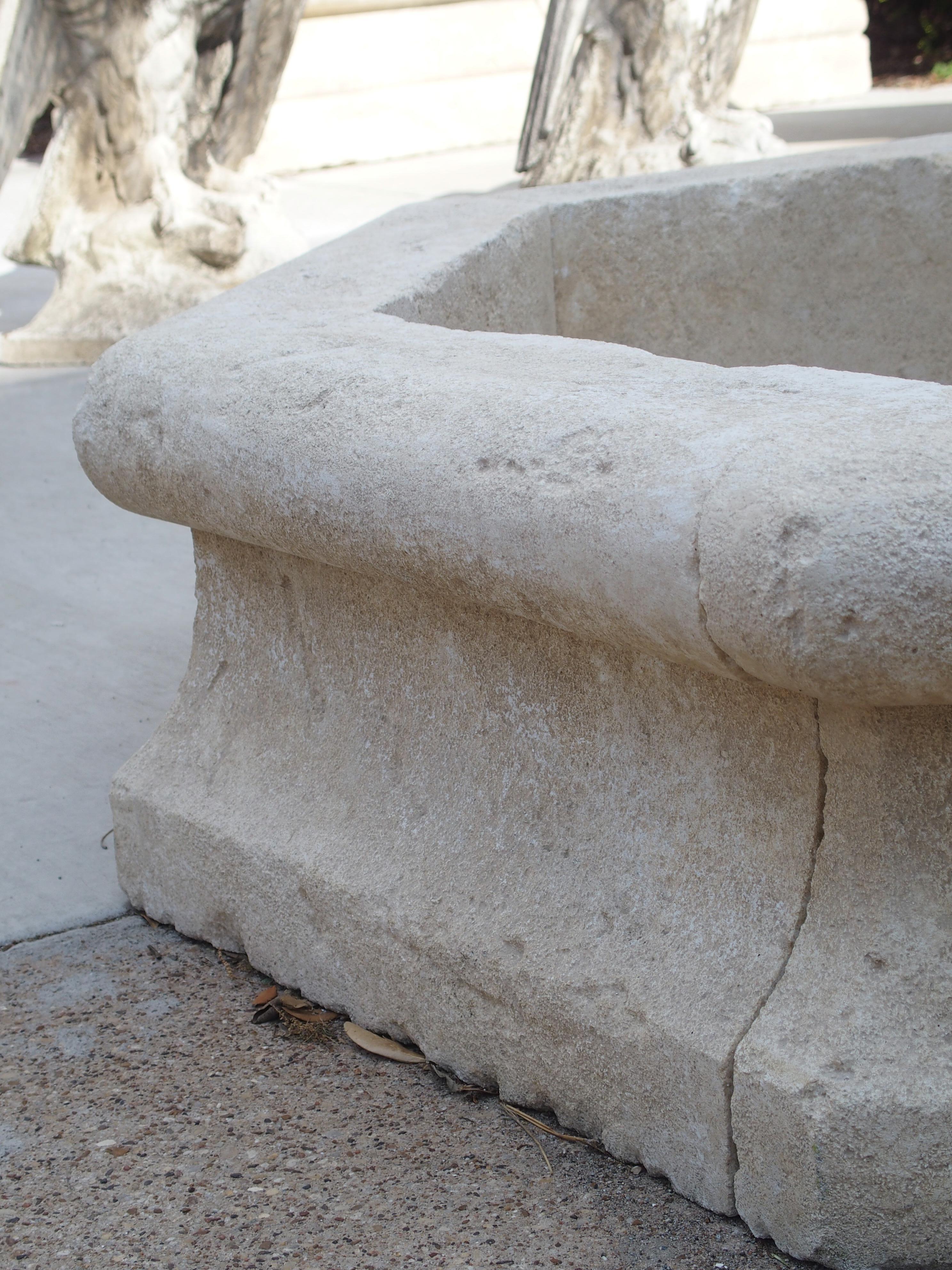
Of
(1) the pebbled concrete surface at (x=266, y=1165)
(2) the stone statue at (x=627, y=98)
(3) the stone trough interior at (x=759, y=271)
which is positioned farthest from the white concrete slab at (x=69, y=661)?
(2) the stone statue at (x=627, y=98)

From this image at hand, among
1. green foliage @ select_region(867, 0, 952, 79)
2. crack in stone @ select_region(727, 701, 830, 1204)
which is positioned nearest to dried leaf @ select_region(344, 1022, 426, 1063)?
crack in stone @ select_region(727, 701, 830, 1204)

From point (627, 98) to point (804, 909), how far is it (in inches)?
204

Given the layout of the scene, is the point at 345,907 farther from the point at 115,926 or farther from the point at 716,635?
the point at 716,635

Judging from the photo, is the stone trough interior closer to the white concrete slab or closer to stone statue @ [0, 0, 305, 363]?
the white concrete slab

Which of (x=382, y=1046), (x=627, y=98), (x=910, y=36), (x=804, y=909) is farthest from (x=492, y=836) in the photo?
(x=910, y=36)

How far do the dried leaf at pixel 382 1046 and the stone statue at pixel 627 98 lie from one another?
184 inches

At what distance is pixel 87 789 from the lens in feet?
8.56

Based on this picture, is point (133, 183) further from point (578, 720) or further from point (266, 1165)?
point (266, 1165)

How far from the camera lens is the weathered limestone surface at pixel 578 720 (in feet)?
4.27

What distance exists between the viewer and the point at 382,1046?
1854mm

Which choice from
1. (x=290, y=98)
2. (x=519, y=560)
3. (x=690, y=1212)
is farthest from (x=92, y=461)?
(x=290, y=98)

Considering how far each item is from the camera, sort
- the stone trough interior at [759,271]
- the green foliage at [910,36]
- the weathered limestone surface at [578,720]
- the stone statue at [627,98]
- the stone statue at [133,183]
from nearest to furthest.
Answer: the weathered limestone surface at [578,720] → the stone trough interior at [759,271] → the stone statue at [133,183] → the stone statue at [627,98] → the green foliage at [910,36]

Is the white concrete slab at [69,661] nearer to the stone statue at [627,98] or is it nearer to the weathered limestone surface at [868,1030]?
the weathered limestone surface at [868,1030]

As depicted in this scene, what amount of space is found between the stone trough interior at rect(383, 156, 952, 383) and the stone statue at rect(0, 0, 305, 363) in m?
3.19
